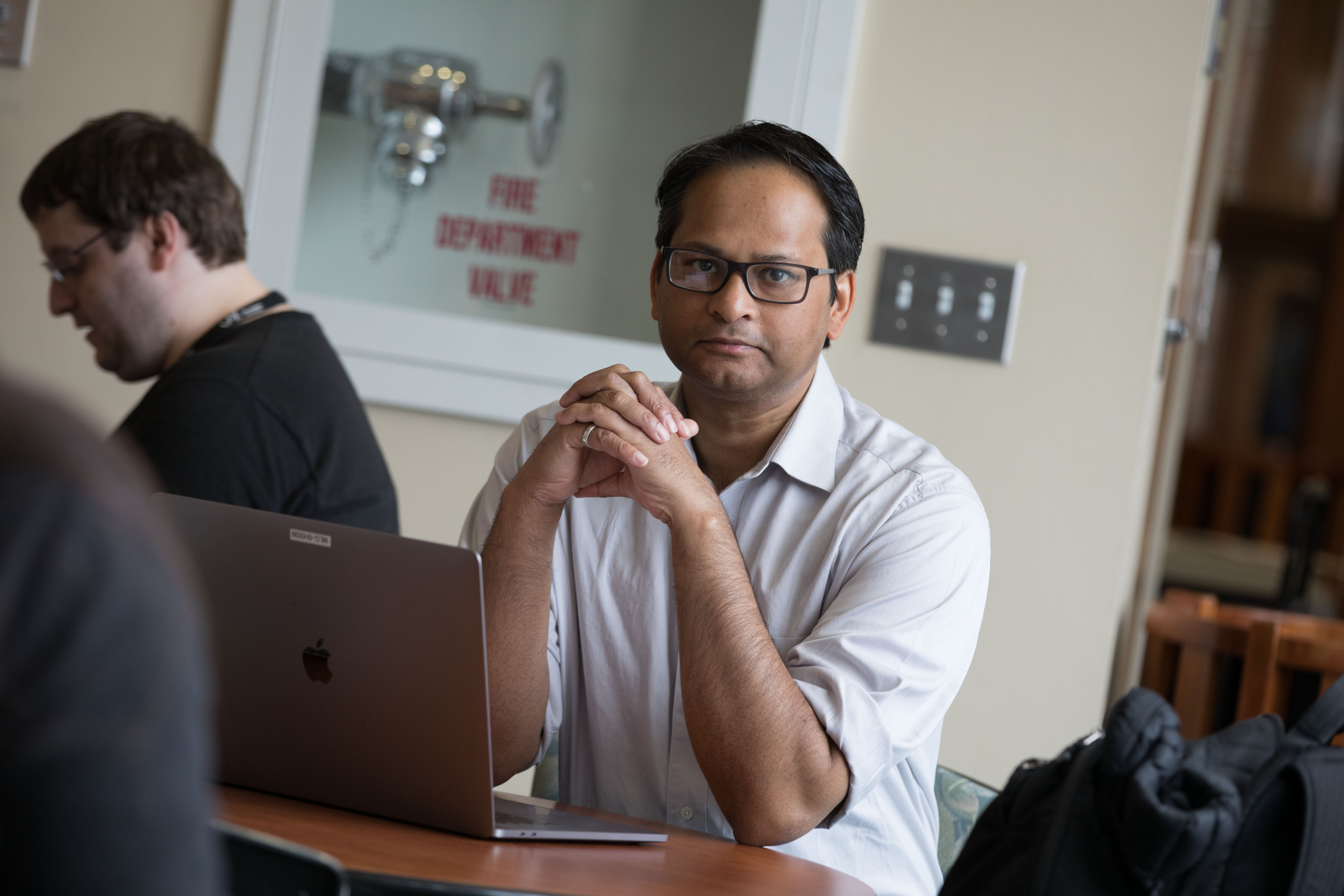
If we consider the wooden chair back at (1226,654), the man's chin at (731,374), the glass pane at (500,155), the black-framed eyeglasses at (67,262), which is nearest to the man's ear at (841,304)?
the man's chin at (731,374)

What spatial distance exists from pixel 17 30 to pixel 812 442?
5.63ft

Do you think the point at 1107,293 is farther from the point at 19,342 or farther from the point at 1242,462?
the point at 1242,462

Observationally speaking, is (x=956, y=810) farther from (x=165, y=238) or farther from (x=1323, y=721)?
(x=165, y=238)

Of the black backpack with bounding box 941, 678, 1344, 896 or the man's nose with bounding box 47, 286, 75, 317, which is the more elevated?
the man's nose with bounding box 47, 286, 75, 317

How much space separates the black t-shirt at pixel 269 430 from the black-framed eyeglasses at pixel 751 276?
564 millimetres

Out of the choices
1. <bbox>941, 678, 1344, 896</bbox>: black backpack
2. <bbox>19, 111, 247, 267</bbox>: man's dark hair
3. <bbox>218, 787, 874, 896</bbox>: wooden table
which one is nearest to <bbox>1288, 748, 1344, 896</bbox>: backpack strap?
<bbox>941, 678, 1344, 896</bbox>: black backpack

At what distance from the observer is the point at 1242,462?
923 cm

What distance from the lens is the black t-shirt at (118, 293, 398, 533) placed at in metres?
1.67

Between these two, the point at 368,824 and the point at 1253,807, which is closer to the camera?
the point at 1253,807

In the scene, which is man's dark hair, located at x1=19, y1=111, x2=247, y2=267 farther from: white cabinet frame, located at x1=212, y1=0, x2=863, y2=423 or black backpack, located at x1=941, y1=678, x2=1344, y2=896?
black backpack, located at x1=941, y1=678, x2=1344, y2=896

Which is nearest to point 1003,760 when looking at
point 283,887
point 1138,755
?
point 1138,755

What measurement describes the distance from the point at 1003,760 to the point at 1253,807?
3.95ft

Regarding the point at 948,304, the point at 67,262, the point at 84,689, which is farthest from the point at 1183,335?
the point at 84,689

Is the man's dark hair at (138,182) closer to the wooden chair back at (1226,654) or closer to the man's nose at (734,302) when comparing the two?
the man's nose at (734,302)
